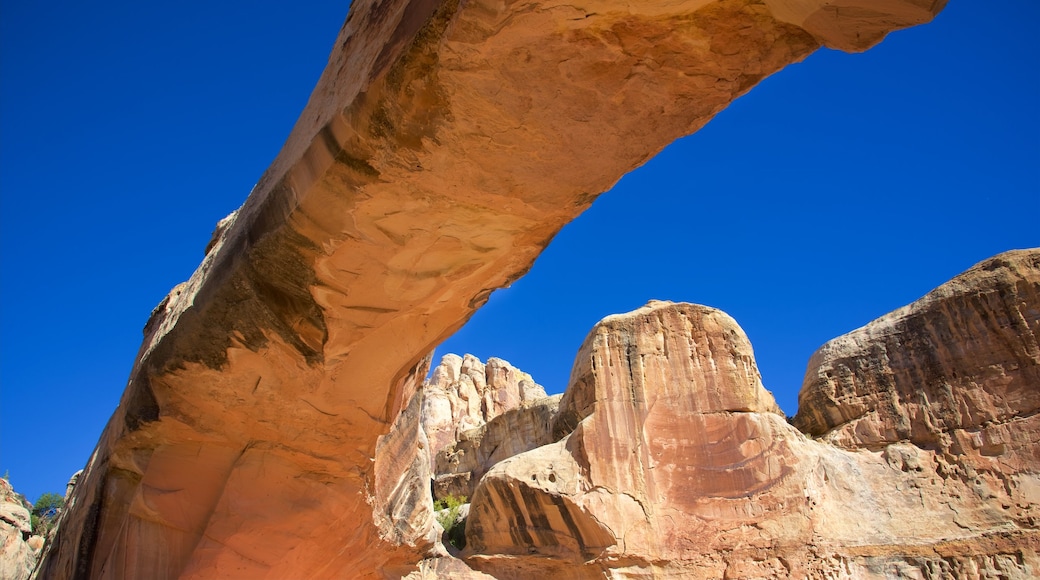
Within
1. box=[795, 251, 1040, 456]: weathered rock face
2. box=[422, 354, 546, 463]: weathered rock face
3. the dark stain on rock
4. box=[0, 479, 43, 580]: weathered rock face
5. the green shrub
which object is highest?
box=[422, 354, 546, 463]: weathered rock face

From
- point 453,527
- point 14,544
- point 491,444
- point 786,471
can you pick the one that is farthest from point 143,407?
point 491,444

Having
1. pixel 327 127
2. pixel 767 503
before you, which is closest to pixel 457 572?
pixel 767 503

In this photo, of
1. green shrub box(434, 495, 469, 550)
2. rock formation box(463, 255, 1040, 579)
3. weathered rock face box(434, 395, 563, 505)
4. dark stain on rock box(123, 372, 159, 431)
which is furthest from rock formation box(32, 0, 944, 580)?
weathered rock face box(434, 395, 563, 505)

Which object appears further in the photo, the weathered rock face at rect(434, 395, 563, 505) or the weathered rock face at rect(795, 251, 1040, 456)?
the weathered rock face at rect(434, 395, 563, 505)

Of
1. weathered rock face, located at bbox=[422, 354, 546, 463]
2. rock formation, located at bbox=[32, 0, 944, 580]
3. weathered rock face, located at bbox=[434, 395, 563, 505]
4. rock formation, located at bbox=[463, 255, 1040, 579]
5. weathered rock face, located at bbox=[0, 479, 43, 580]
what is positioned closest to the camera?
rock formation, located at bbox=[32, 0, 944, 580]

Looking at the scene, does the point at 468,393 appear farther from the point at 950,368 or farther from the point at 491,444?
the point at 950,368

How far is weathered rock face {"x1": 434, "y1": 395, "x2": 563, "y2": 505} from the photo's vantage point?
28234 mm

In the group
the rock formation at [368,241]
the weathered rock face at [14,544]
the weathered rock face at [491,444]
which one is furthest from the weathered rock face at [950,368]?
the weathered rock face at [14,544]

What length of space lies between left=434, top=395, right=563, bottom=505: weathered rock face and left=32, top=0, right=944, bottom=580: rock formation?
841 inches

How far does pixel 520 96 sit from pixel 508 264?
5.44ft

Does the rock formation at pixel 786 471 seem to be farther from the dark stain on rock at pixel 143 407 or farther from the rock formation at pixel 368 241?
the dark stain on rock at pixel 143 407

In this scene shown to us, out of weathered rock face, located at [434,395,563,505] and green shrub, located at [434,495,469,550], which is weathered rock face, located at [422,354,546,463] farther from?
green shrub, located at [434,495,469,550]

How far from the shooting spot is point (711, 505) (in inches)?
729

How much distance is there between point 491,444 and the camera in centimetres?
2969
